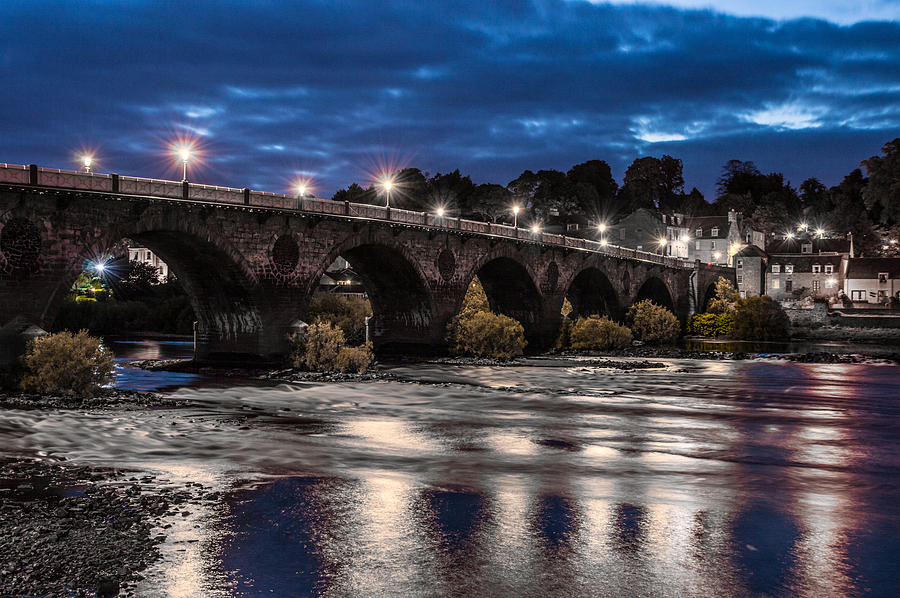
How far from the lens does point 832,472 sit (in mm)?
22156

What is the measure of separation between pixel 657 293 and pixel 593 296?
14.9m

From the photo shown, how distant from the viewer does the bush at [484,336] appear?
191 feet

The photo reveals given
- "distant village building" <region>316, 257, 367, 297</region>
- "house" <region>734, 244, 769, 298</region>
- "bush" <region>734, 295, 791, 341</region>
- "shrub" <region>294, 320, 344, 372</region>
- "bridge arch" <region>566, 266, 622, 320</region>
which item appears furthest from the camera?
"house" <region>734, 244, 769, 298</region>

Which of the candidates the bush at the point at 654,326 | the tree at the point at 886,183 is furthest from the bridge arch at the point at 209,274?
the tree at the point at 886,183

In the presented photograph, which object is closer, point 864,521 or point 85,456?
point 864,521

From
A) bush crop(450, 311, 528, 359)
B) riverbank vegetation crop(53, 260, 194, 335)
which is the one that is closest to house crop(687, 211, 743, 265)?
riverbank vegetation crop(53, 260, 194, 335)

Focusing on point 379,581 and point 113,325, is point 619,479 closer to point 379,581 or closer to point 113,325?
point 379,581

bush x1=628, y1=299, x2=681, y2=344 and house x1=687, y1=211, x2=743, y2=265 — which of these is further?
house x1=687, y1=211, x2=743, y2=265

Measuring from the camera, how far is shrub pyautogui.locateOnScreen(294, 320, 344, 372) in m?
45.2

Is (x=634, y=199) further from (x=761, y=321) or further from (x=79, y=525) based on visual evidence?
(x=79, y=525)

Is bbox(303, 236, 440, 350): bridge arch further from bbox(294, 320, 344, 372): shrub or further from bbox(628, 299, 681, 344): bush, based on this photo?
bbox(628, 299, 681, 344): bush

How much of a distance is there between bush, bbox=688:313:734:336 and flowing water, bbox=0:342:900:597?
59984 millimetres

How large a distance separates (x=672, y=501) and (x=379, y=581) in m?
8.15

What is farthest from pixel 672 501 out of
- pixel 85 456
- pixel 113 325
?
pixel 113 325
